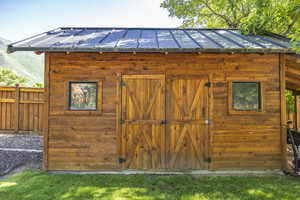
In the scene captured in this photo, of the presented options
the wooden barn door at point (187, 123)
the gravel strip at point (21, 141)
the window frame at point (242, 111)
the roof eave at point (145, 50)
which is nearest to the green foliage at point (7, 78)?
the gravel strip at point (21, 141)

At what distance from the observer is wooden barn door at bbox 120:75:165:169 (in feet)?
13.3

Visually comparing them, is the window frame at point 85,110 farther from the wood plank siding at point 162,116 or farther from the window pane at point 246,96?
the window pane at point 246,96

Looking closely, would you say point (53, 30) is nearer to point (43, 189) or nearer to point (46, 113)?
point (46, 113)

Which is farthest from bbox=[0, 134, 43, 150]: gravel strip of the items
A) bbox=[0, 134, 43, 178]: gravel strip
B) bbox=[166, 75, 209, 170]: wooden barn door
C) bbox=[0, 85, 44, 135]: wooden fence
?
bbox=[166, 75, 209, 170]: wooden barn door

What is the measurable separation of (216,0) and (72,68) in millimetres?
7926

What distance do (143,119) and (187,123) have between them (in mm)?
1090

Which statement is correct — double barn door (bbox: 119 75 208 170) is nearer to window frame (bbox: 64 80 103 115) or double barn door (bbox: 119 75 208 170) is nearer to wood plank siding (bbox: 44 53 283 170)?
wood plank siding (bbox: 44 53 283 170)

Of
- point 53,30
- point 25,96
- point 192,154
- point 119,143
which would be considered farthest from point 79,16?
point 192,154

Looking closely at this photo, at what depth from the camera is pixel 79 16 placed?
1376cm

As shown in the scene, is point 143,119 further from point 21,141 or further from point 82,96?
point 21,141

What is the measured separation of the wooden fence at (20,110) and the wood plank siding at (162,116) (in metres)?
4.41

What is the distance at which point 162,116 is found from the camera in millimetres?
4082

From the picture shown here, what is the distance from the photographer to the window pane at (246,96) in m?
4.12

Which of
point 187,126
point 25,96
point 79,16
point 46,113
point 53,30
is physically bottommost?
point 187,126
